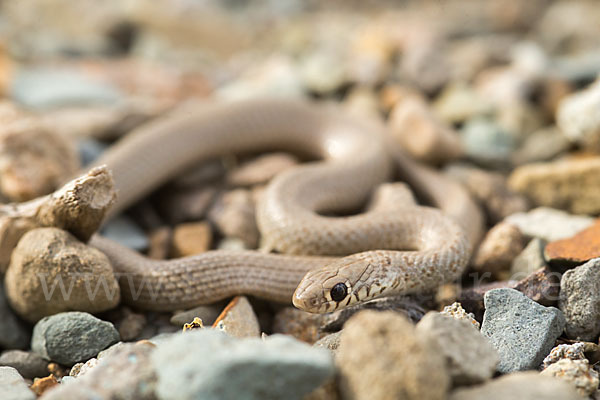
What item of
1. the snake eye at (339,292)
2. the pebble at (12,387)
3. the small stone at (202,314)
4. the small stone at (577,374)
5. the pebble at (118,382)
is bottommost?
the small stone at (202,314)

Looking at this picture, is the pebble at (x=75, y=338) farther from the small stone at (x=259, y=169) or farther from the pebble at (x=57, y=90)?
the pebble at (x=57, y=90)

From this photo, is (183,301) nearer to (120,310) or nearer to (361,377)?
(120,310)

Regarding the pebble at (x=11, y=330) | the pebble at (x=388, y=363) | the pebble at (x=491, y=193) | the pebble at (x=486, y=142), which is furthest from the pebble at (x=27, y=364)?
the pebble at (x=486, y=142)

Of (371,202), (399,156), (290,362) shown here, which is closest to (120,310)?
(290,362)

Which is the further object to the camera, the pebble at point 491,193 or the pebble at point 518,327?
the pebble at point 491,193

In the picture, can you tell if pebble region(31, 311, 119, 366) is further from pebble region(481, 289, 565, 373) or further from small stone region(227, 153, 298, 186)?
pebble region(481, 289, 565, 373)

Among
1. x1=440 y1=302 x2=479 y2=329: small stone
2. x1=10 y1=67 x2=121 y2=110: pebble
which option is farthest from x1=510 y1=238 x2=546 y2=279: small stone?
x1=10 y1=67 x2=121 y2=110: pebble

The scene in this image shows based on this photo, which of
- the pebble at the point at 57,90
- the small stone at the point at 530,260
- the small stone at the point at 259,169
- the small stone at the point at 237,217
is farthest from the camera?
the pebble at the point at 57,90
